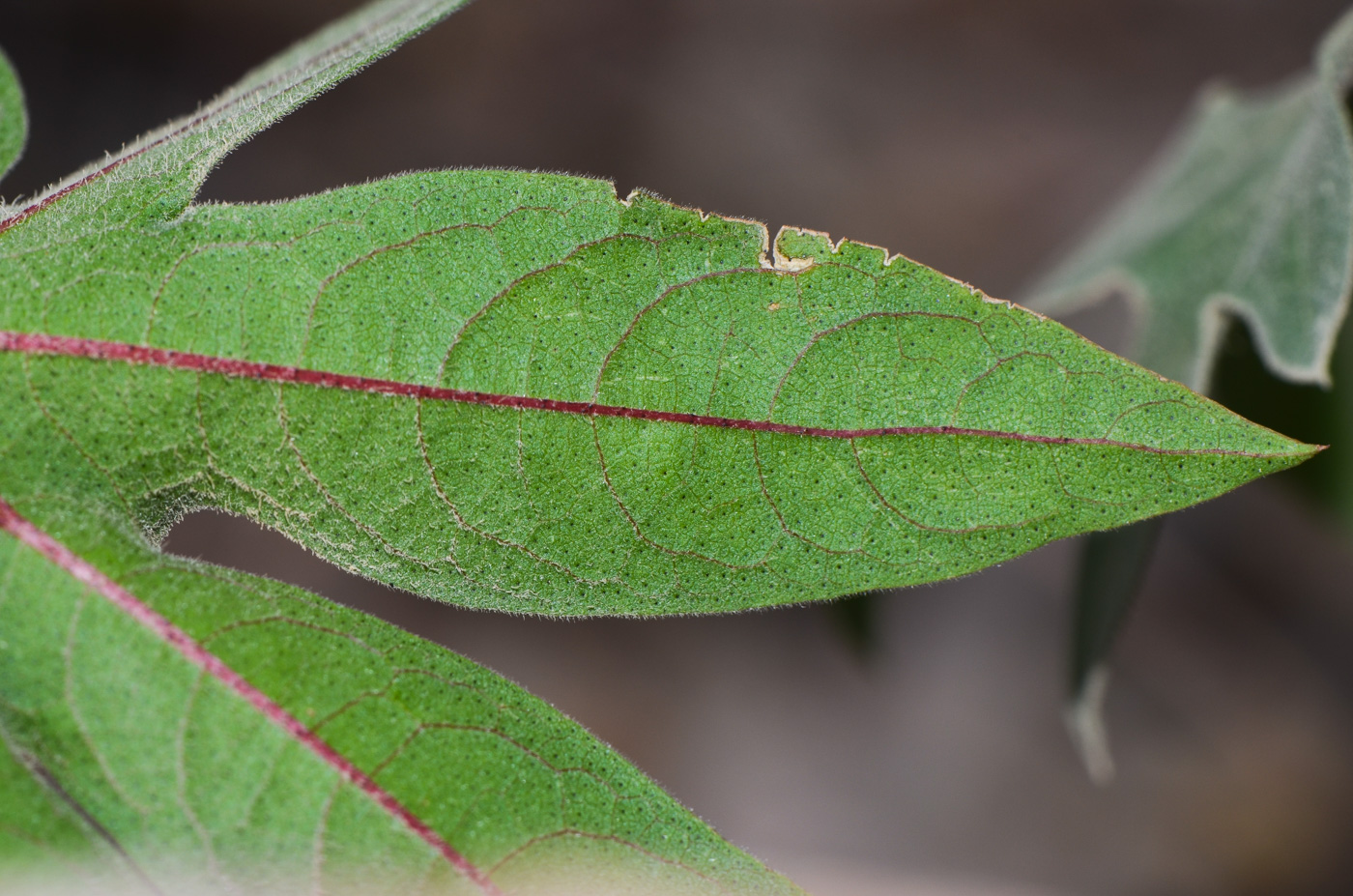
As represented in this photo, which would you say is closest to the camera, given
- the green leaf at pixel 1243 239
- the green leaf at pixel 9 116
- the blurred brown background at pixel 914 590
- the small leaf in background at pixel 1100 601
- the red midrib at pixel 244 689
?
the red midrib at pixel 244 689

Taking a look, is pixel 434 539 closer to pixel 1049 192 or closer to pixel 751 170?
pixel 751 170

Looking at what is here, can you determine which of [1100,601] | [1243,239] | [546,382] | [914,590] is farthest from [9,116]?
[914,590]

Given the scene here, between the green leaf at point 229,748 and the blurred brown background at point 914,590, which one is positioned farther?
the blurred brown background at point 914,590

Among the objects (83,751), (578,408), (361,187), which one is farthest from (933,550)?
(83,751)

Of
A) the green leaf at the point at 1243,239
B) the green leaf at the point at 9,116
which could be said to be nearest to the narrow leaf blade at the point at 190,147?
the green leaf at the point at 9,116

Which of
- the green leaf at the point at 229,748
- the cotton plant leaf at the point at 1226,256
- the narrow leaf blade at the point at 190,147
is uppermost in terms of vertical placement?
the narrow leaf blade at the point at 190,147

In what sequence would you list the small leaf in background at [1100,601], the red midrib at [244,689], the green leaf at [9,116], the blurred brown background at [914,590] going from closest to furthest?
the red midrib at [244,689]
the green leaf at [9,116]
the small leaf in background at [1100,601]
the blurred brown background at [914,590]

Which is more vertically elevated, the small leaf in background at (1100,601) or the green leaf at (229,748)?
the green leaf at (229,748)

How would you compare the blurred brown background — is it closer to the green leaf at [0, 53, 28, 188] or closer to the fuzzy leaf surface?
the green leaf at [0, 53, 28, 188]

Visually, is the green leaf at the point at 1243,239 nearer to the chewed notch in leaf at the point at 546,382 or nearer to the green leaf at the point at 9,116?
the chewed notch in leaf at the point at 546,382
